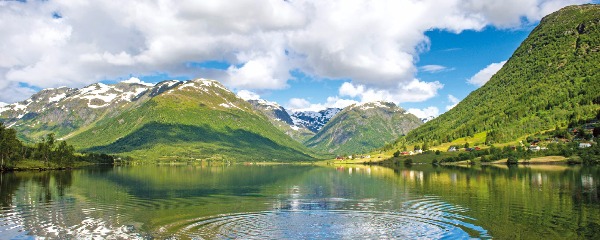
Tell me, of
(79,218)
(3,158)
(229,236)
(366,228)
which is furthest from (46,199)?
(3,158)

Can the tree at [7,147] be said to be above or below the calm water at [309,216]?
above

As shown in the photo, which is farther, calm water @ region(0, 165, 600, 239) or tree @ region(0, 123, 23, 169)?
tree @ region(0, 123, 23, 169)

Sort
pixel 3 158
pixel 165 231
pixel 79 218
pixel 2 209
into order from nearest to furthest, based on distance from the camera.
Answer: pixel 165 231, pixel 79 218, pixel 2 209, pixel 3 158

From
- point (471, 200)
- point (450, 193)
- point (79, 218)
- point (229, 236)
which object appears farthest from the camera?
point (450, 193)

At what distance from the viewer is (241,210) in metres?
61.4

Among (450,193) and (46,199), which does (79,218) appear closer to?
(46,199)

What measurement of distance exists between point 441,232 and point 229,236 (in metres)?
Answer: 20.2

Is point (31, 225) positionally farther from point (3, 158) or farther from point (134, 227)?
point (3, 158)

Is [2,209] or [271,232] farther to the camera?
[2,209]

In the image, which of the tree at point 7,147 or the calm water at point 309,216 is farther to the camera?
the tree at point 7,147

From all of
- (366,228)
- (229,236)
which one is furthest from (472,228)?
(229,236)

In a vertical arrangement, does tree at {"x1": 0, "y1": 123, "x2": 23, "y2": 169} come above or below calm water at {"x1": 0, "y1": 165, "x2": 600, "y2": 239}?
above

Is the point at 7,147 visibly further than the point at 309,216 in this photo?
Yes

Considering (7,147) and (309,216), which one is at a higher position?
(7,147)
